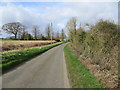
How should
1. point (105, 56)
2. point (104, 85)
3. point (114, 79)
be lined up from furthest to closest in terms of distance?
point (105, 56), point (114, 79), point (104, 85)

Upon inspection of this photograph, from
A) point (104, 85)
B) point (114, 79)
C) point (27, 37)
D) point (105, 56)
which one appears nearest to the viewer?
point (104, 85)

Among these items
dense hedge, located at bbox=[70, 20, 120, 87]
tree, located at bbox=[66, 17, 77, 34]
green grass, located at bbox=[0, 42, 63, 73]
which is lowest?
green grass, located at bbox=[0, 42, 63, 73]

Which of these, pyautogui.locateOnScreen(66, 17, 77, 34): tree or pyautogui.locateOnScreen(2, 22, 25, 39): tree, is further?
pyautogui.locateOnScreen(2, 22, 25, 39): tree

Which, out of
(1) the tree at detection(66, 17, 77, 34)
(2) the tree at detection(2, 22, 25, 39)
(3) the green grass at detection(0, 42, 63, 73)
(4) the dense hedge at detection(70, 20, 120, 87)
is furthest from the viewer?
(2) the tree at detection(2, 22, 25, 39)

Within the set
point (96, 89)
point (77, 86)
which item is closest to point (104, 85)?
point (96, 89)

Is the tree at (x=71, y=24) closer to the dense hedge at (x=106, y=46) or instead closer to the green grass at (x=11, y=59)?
the green grass at (x=11, y=59)

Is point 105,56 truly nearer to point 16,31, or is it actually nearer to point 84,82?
point 84,82

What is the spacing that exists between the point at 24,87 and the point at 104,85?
3760 mm

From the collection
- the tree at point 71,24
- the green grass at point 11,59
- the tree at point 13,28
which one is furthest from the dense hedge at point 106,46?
the tree at point 13,28

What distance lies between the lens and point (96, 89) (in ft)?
18.5

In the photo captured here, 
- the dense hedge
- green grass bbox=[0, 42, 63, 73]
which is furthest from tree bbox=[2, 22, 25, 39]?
the dense hedge

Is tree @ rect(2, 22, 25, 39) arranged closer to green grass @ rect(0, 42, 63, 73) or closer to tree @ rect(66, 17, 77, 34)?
tree @ rect(66, 17, 77, 34)

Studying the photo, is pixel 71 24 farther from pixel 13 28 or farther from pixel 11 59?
pixel 13 28

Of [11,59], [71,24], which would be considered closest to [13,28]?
[71,24]
